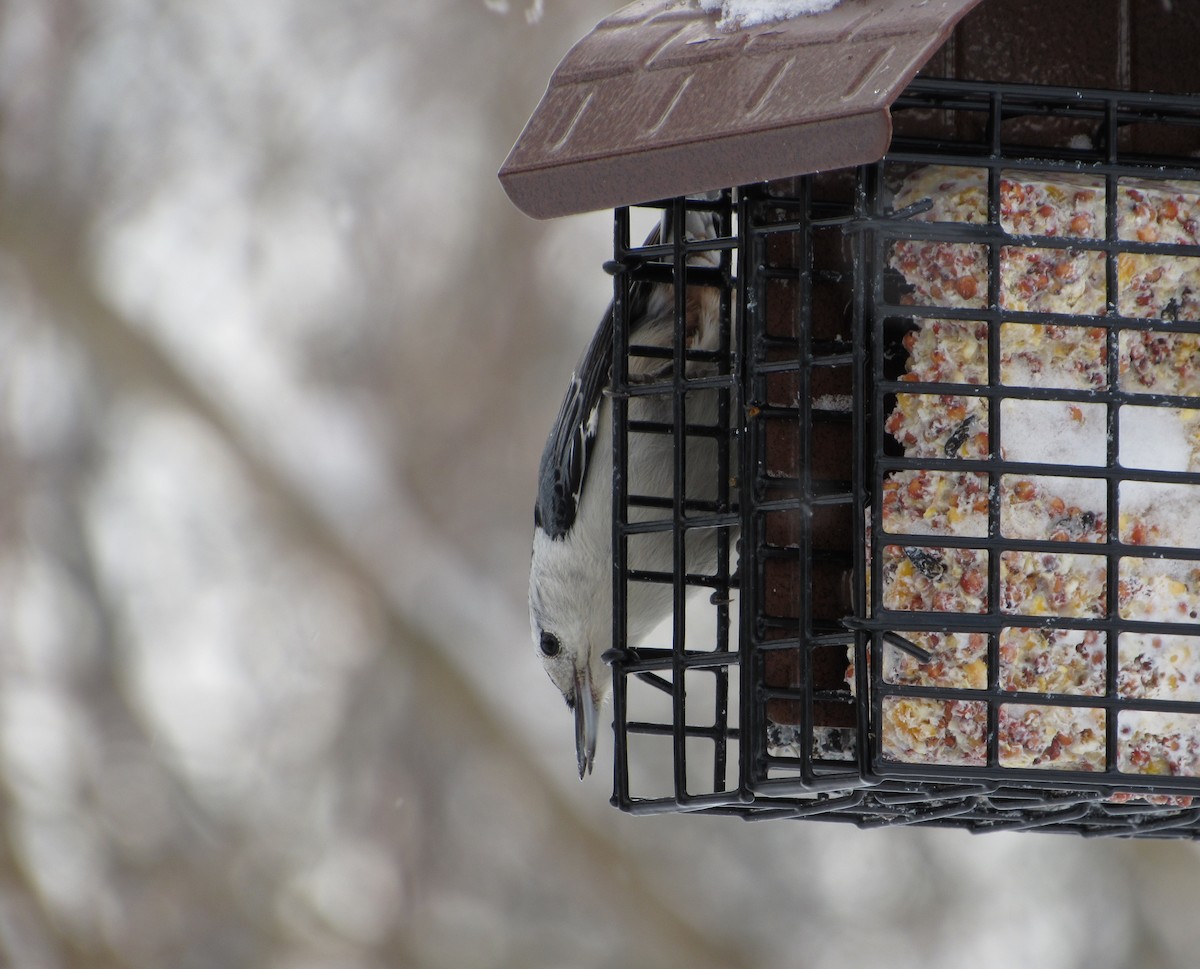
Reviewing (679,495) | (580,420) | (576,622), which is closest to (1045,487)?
(679,495)

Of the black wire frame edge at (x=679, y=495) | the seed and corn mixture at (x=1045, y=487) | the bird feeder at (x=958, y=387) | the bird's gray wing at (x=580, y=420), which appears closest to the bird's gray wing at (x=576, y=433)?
the bird's gray wing at (x=580, y=420)

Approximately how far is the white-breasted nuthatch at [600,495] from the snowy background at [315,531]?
2354 millimetres

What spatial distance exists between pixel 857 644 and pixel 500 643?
4246 millimetres

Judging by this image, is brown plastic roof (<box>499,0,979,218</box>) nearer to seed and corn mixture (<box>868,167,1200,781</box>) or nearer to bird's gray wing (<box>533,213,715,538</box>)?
seed and corn mixture (<box>868,167,1200,781</box>)

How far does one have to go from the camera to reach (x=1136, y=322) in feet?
9.93

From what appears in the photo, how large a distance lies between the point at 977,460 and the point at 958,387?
0.43 ft

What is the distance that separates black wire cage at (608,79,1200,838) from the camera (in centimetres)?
296

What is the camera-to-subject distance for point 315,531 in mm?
6895

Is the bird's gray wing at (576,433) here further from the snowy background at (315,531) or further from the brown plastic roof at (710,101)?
the snowy background at (315,531)

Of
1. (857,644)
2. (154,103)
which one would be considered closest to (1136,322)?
(857,644)

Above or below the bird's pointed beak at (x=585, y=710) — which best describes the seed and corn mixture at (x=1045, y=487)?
above

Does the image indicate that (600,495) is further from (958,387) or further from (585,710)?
(958,387)

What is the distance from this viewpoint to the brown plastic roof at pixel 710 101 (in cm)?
255

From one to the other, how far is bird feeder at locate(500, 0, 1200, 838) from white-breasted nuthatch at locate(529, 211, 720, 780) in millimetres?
637
